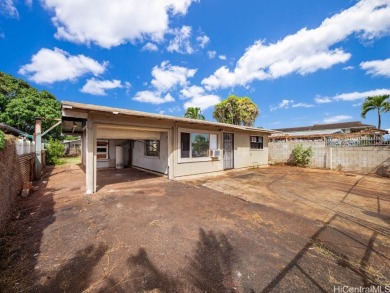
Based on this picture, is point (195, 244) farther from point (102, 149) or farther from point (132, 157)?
point (102, 149)

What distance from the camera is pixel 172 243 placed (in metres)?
2.89

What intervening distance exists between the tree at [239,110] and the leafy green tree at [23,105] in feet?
66.2

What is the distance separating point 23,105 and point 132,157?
43.8 ft

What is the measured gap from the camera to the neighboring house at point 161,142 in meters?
5.64

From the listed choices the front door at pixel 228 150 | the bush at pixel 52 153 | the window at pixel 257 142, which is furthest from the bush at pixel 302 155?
the bush at pixel 52 153

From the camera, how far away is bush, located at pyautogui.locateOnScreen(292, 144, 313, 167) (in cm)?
1197

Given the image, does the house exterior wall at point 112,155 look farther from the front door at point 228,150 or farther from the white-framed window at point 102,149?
the front door at point 228,150

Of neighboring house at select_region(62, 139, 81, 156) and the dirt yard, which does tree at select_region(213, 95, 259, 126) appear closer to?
the dirt yard

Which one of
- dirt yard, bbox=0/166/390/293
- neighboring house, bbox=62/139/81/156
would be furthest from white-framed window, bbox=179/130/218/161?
neighboring house, bbox=62/139/81/156

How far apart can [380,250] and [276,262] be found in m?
1.80

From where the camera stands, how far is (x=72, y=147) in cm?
2588

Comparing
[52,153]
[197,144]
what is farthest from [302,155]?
[52,153]

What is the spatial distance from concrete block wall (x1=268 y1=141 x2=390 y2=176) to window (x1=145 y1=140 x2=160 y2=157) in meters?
10.2

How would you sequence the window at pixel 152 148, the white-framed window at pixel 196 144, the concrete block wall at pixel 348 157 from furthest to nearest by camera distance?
the concrete block wall at pixel 348 157 → the window at pixel 152 148 → the white-framed window at pixel 196 144
